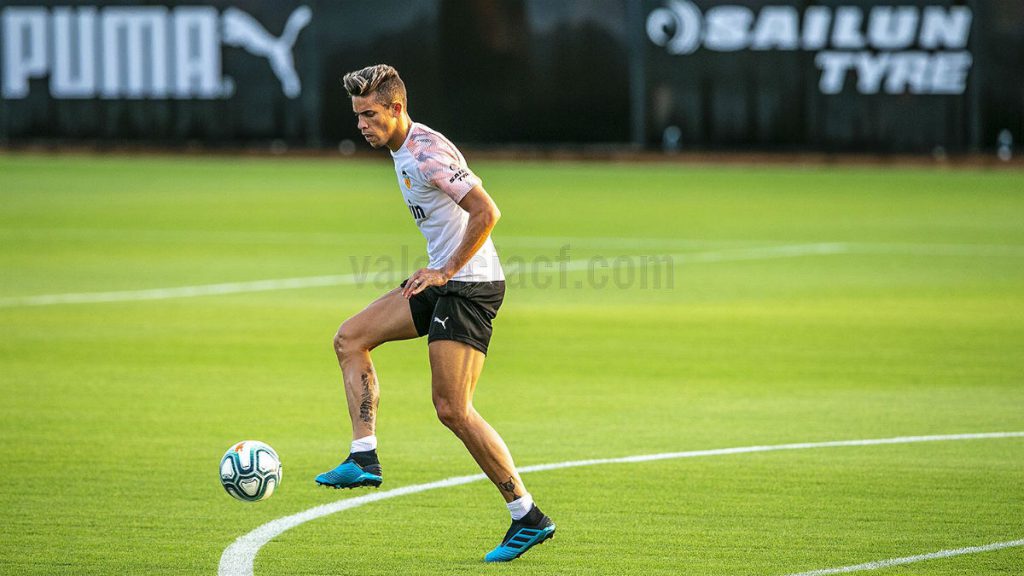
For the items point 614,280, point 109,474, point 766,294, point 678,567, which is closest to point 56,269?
point 614,280

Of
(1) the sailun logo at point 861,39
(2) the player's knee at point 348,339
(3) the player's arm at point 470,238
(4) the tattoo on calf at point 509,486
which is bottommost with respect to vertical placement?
(4) the tattoo on calf at point 509,486

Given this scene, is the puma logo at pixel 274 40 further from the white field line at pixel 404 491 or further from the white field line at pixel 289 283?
the white field line at pixel 404 491

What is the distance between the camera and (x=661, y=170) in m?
35.7

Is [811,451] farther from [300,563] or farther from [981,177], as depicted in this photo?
[981,177]

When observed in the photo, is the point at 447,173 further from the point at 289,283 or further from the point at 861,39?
the point at 861,39

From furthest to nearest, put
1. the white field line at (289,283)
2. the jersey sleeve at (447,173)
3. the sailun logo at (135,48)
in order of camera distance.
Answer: the sailun logo at (135,48) < the white field line at (289,283) < the jersey sleeve at (447,173)

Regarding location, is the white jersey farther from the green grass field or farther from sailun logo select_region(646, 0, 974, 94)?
sailun logo select_region(646, 0, 974, 94)

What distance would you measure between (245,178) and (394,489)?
83.8ft

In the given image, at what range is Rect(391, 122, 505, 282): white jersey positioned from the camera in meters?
8.00

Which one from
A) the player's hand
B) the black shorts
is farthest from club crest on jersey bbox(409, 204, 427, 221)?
the player's hand

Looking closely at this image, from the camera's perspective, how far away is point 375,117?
8117mm
